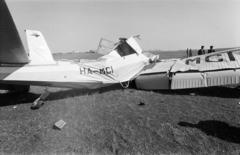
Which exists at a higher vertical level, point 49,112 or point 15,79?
point 15,79

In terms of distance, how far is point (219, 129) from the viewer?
347 cm

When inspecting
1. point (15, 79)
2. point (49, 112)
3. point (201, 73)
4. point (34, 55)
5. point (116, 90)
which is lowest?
point (116, 90)

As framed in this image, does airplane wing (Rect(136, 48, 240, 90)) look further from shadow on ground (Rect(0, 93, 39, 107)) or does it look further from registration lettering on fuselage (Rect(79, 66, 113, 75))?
shadow on ground (Rect(0, 93, 39, 107))

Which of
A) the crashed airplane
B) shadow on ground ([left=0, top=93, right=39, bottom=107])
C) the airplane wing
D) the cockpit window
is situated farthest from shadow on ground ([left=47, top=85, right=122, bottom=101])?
the cockpit window

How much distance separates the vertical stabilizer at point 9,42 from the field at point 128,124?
1.73 metres

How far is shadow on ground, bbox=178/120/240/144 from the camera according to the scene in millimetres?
3147

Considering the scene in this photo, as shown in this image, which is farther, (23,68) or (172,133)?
(23,68)

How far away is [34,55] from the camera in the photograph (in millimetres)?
6641

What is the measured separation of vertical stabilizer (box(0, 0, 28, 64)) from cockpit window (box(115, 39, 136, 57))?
3.97 metres

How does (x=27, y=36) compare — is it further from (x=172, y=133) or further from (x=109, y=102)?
(x=172, y=133)

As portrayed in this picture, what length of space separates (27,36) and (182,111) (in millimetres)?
7356

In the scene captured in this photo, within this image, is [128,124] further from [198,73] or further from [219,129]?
[198,73]

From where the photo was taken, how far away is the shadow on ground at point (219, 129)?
315 cm

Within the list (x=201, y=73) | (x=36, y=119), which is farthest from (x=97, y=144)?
(x=201, y=73)
